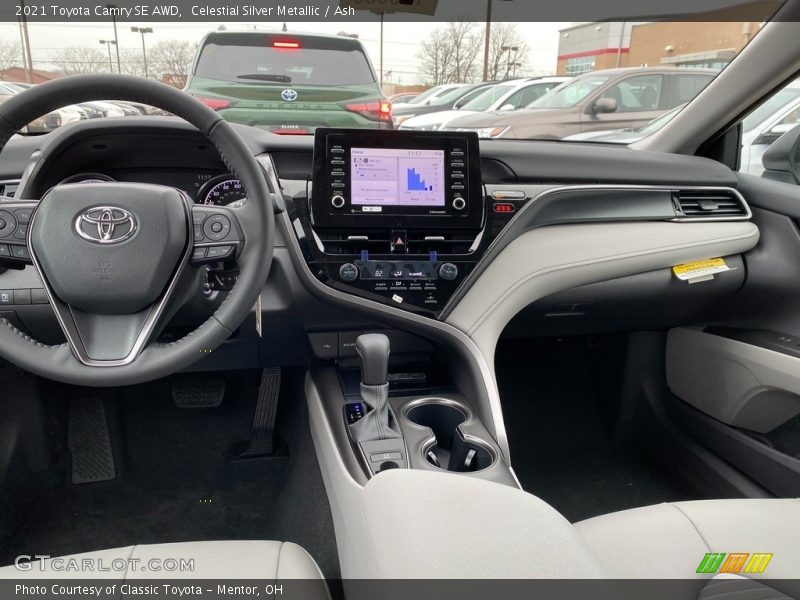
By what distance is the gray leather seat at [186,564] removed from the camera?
101 centimetres

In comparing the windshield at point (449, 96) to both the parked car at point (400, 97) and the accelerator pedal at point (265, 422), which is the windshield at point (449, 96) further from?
the accelerator pedal at point (265, 422)

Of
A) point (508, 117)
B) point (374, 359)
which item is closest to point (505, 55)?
point (508, 117)

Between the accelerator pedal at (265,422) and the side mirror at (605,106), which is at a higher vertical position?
the side mirror at (605,106)

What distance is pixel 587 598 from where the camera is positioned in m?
0.77

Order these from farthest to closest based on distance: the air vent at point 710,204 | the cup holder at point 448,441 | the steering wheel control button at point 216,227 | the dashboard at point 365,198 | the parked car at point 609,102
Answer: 1. the parked car at point 609,102
2. the air vent at point 710,204
3. the dashboard at point 365,198
4. the cup holder at point 448,441
5. the steering wheel control button at point 216,227

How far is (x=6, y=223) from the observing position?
3.57 ft

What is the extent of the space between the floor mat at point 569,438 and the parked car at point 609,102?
890 millimetres

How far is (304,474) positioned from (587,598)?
1371 mm

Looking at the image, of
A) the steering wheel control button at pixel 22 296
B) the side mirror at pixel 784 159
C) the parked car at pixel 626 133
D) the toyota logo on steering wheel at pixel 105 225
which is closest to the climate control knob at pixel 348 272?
the toyota logo on steering wheel at pixel 105 225

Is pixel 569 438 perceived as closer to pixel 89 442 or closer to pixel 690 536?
pixel 690 536

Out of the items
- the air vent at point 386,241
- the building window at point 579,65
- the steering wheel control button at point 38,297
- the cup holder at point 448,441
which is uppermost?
the building window at point 579,65

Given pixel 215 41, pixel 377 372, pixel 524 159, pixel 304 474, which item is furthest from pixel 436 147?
pixel 215 41

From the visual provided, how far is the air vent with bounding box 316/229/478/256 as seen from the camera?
64.1 inches

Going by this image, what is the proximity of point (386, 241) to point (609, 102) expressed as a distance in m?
1.39
